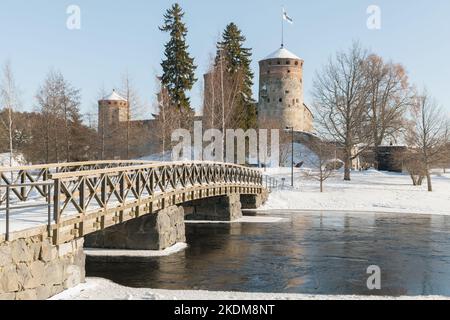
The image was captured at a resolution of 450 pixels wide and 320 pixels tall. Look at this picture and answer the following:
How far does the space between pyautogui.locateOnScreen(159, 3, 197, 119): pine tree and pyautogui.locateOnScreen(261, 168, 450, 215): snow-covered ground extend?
1432 centimetres

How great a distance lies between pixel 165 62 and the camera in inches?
1928

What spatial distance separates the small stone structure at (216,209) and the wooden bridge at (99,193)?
0.67m

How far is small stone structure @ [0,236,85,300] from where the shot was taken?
802 cm

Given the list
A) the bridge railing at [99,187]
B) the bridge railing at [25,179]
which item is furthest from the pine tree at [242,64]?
the bridge railing at [25,179]

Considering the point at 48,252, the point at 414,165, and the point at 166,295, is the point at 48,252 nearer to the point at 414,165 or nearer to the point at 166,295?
the point at 166,295

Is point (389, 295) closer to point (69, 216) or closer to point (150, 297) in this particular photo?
point (150, 297)

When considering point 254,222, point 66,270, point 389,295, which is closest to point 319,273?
point 389,295

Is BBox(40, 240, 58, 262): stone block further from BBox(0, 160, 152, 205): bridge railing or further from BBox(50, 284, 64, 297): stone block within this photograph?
BBox(0, 160, 152, 205): bridge railing

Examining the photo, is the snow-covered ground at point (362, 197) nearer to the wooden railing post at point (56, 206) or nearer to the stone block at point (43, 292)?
the wooden railing post at point (56, 206)

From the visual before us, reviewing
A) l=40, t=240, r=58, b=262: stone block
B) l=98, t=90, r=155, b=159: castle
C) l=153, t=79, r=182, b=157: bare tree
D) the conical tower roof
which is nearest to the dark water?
l=40, t=240, r=58, b=262: stone block

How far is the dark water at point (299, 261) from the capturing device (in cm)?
1155

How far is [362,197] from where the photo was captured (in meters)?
34.2

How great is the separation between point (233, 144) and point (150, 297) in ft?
121

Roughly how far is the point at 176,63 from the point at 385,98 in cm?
2111
